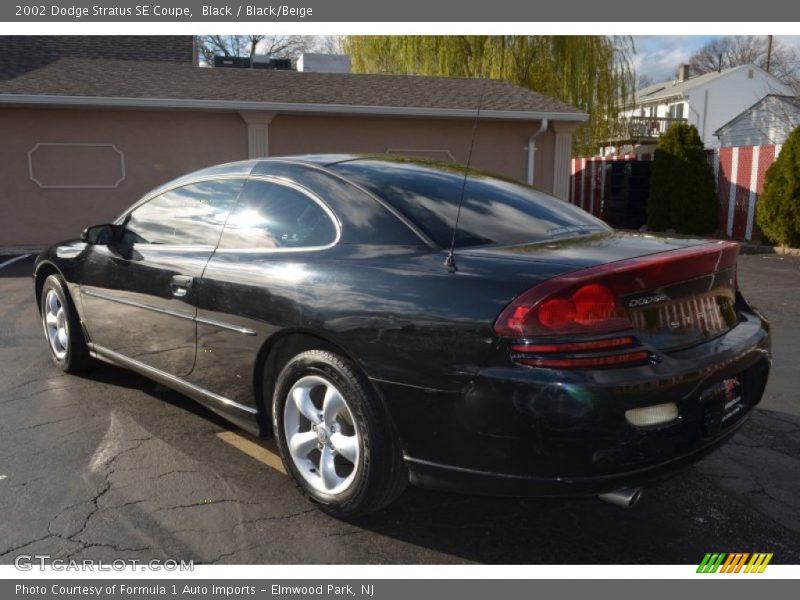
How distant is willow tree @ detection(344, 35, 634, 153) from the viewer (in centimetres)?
2195

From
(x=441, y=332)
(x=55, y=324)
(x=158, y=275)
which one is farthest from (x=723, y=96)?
(x=441, y=332)

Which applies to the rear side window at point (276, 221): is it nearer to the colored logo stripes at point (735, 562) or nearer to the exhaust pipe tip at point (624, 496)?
the exhaust pipe tip at point (624, 496)

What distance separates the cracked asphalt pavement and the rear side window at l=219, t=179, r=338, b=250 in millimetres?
1141

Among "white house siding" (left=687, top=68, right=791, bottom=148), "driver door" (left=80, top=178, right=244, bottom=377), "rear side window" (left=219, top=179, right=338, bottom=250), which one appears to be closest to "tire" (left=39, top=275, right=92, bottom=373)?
"driver door" (left=80, top=178, right=244, bottom=377)

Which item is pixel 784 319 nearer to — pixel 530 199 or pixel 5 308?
pixel 530 199

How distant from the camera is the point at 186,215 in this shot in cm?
409

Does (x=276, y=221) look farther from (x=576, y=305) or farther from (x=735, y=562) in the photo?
(x=735, y=562)

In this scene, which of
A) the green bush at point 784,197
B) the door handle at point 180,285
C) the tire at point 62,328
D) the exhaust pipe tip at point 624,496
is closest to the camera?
the exhaust pipe tip at point 624,496

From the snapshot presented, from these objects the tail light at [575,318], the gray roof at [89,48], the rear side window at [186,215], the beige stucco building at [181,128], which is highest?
the gray roof at [89,48]

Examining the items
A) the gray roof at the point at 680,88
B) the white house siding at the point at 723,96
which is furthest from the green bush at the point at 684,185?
the white house siding at the point at 723,96

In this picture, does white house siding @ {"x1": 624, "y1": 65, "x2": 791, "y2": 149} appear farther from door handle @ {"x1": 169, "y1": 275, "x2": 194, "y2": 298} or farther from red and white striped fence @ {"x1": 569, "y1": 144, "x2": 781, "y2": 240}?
door handle @ {"x1": 169, "y1": 275, "x2": 194, "y2": 298}

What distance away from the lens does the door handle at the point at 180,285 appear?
12.3ft

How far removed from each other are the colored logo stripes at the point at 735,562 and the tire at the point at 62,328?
4.09 meters

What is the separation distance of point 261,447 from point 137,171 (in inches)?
437
